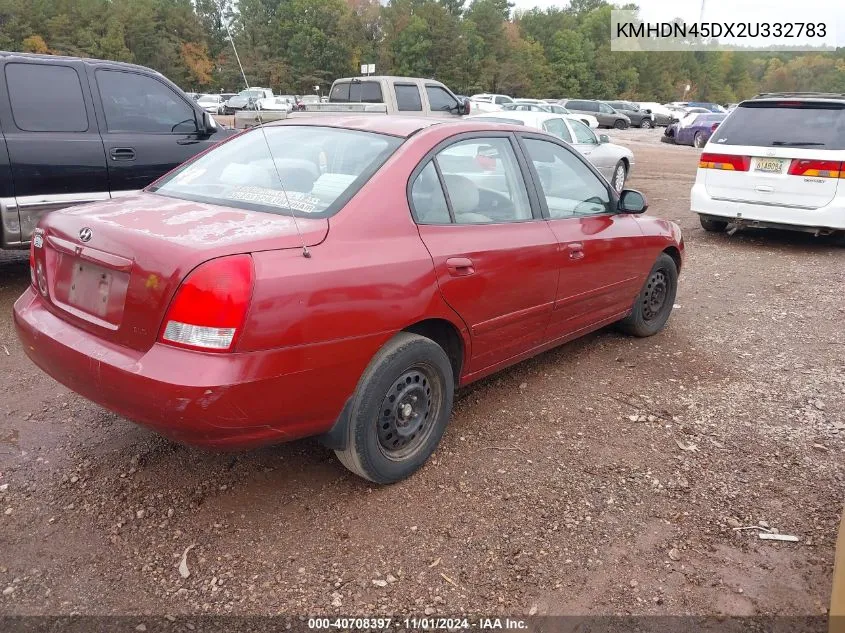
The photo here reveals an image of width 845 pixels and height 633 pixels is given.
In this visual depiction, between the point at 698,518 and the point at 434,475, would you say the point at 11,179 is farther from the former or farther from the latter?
the point at 698,518

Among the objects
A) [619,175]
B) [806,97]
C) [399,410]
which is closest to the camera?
[399,410]

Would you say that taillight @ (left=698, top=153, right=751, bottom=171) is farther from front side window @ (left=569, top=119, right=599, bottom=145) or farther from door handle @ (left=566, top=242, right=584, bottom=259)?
door handle @ (left=566, top=242, right=584, bottom=259)

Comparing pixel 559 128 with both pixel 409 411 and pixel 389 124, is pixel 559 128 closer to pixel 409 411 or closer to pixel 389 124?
pixel 389 124

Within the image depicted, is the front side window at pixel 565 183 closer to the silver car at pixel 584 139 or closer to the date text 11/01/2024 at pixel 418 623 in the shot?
the date text 11/01/2024 at pixel 418 623

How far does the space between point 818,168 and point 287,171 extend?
6.73m

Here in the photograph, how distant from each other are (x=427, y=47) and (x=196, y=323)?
6799 cm

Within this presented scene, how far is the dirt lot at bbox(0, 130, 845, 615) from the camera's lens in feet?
8.07

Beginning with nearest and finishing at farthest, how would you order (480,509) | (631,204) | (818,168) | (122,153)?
(480,509)
(631,204)
(122,153)
(818,168)

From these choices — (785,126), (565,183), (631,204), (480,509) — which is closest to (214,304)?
(480,509)

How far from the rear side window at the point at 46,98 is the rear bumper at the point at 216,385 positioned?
11.4 ft

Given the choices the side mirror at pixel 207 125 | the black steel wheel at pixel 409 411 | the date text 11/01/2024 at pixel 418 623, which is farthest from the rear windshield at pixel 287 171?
the side mirror at pixel 207 125

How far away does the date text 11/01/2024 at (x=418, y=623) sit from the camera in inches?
91.3

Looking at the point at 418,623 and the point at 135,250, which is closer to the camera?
the point at 418,623

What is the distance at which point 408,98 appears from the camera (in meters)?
13.4
